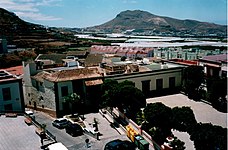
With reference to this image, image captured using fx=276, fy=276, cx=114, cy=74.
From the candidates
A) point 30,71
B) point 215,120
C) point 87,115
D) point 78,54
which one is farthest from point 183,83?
point 78,54

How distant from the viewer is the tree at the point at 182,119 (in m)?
19.8

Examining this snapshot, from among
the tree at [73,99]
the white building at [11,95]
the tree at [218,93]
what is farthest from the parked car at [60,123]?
the tree at [218,93]

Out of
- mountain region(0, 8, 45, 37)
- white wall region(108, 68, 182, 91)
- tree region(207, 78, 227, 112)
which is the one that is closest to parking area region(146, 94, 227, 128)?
tree region(207, 78, 227, 112)

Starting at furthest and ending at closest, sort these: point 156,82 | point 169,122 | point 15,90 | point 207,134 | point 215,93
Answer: point 156,82 → point 215,93 → point 15,90 → point 169,122 → point 207,134

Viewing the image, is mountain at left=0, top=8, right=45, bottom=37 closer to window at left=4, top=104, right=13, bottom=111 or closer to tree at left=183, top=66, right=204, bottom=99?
window at left=4, top=104, right=13, bottom=111

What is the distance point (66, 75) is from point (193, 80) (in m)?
15.8

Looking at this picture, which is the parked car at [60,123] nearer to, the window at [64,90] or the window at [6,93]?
the window at [64,90]

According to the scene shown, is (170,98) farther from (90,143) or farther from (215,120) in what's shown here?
(90,143)

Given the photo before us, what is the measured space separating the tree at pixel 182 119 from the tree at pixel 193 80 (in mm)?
14913

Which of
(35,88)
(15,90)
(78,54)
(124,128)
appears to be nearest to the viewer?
(124,128)

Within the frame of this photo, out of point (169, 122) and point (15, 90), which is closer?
point (169, 122)

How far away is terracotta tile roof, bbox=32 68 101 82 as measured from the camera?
1247 inches

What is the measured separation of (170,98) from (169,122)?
15.7m

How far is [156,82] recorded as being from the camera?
38.0 meters
